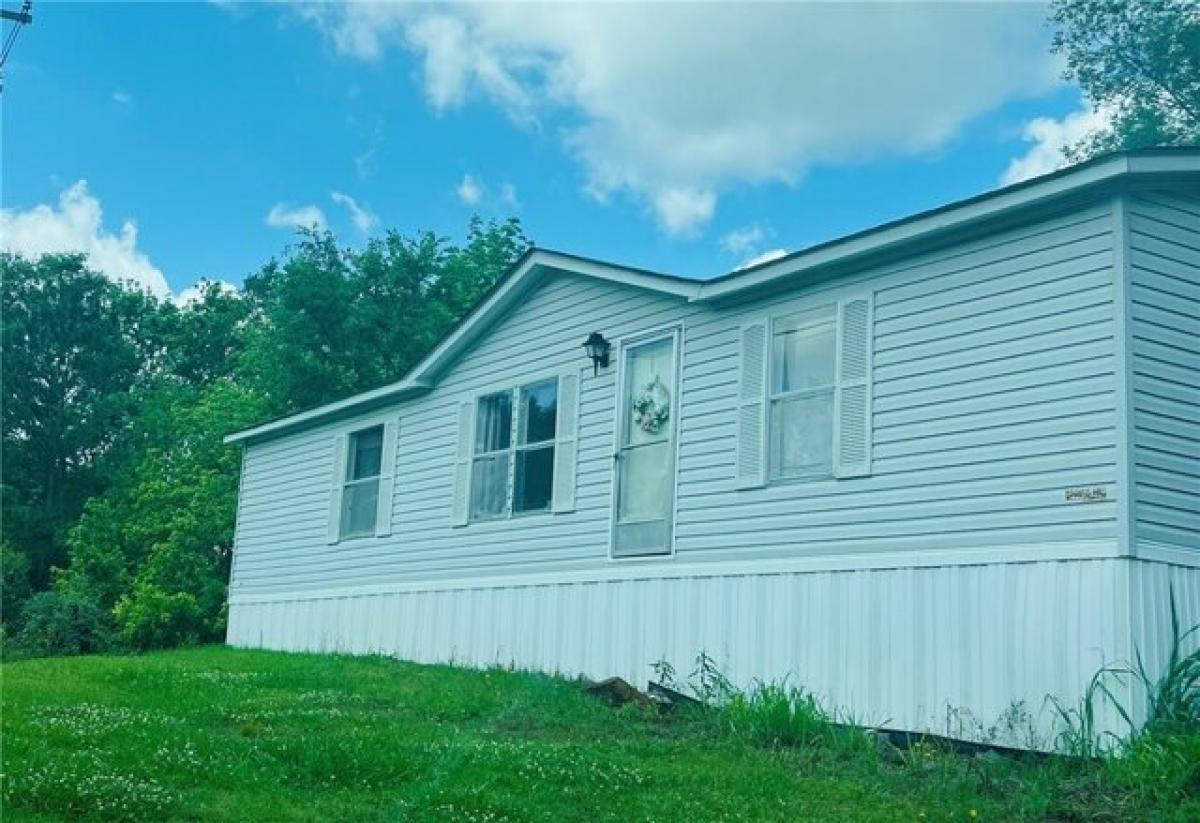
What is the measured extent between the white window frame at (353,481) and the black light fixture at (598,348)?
15.0 feet

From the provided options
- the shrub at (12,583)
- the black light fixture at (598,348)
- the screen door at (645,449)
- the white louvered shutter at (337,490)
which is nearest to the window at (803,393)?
the screen door at (645,449)

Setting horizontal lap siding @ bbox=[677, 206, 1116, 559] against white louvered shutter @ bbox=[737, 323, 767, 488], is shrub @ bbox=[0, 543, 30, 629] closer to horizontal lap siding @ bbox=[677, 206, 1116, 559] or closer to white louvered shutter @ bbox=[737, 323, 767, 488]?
white louvered shutter @ bbox=[737, 323, 767, 488]

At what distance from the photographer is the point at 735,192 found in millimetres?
23375

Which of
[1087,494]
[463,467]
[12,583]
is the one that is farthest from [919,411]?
[12,583]

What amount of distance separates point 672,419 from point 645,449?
0.51 m

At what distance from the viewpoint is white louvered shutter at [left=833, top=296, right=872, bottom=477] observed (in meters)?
10.6

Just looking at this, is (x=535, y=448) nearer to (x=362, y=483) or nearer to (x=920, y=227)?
(x=362, y=483)

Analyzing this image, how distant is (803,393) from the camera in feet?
36.7

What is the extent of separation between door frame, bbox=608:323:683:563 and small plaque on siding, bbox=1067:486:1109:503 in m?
4.20

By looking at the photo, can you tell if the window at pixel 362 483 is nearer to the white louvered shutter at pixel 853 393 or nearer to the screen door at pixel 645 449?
the screen door at pixel 645 449

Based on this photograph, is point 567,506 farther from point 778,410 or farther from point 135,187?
point 135,187

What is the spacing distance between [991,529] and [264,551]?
13.0 m

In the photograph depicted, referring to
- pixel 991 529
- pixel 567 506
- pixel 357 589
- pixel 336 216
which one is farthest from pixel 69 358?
pixel 991 529

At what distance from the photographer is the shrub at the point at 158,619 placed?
22.7 m
